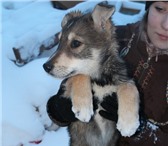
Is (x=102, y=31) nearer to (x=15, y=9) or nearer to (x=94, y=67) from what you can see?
(x=94, y=67)

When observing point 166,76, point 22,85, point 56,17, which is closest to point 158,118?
point 166,76

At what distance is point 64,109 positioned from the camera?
3020 mm

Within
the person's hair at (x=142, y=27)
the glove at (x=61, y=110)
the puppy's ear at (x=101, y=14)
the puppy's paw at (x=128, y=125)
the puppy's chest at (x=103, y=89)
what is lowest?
the glove at (x=61, y=110)

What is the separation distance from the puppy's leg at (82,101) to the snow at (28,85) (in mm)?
1540

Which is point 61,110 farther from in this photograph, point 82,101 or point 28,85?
point 28,85

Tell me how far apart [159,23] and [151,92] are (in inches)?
19.9

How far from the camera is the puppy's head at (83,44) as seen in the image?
2764 millimetres

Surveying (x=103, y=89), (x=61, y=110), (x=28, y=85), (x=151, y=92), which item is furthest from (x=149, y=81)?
(x=28, y=85)

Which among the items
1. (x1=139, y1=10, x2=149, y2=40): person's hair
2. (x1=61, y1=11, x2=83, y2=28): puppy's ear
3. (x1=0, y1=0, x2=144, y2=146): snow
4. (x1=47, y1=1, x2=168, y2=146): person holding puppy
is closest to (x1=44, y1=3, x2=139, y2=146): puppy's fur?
(x1=61, y1=11, x2=83, y2=28): puppy's ear

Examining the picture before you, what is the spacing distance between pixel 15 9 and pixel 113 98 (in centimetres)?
476

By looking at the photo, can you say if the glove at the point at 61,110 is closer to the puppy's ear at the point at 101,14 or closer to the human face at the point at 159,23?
the puppy's ear at the point at 101,14

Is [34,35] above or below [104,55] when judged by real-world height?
below

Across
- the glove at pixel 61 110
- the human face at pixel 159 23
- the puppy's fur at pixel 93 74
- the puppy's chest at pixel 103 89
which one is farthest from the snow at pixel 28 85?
the human face at pixel 159 23

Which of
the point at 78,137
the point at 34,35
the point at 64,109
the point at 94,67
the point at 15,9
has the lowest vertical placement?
the point at 15,9
